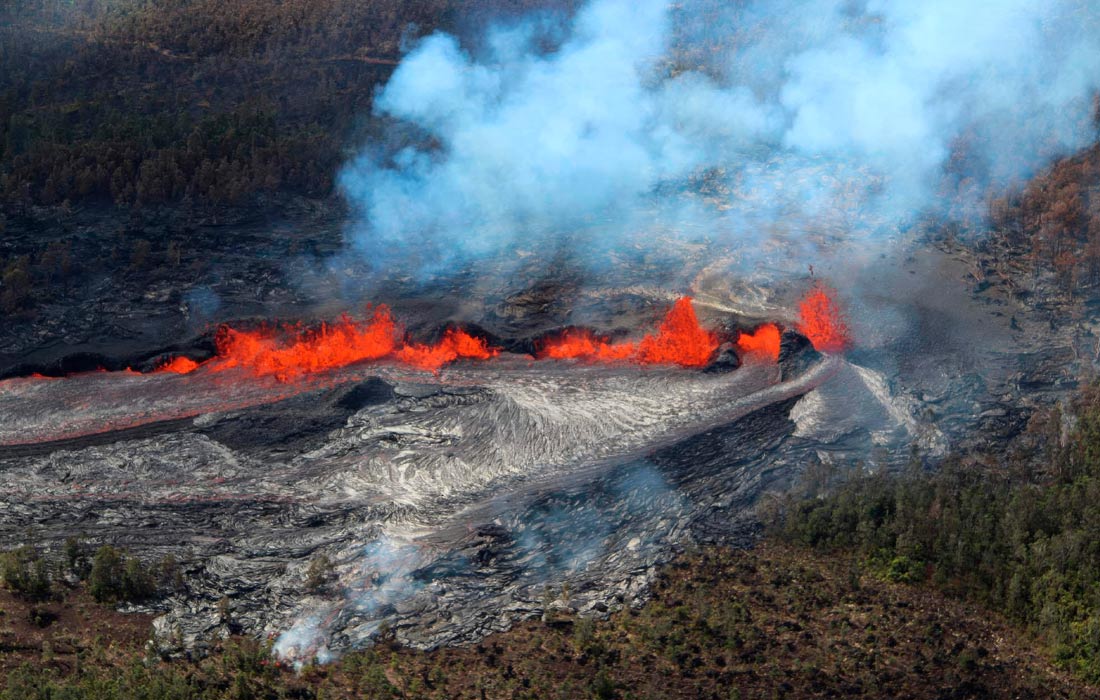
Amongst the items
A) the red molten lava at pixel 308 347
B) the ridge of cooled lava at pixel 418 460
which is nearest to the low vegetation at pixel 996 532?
the ridge of cooled lava at pixel 418 460

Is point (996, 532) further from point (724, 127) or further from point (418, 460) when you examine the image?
point (724, 127)

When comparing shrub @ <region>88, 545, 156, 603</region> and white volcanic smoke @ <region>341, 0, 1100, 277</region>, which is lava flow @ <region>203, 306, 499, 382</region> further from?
shrub @ <region>88, 545, 156, 603</region>

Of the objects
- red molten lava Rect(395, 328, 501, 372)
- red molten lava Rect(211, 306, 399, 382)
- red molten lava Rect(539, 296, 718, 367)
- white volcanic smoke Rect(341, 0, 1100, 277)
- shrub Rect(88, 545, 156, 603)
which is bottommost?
shrub Rect(88, 545, 156, 603)

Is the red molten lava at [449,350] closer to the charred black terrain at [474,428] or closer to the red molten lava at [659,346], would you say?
the charred black terrain at [474,428]

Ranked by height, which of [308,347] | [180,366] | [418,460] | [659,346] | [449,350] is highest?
[180,366]

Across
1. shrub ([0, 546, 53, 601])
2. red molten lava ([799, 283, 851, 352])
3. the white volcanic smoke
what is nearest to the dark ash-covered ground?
red molten lava ([799, 283, 851, 352])

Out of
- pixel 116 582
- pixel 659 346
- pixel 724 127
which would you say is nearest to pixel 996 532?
pixel 659 346
